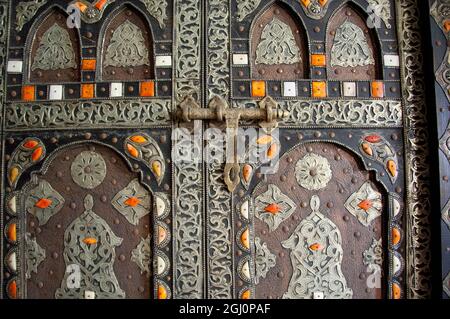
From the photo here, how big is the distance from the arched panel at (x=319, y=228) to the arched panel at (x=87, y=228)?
742 mm

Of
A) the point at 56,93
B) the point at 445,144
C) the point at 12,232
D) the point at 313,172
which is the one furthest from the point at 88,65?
the point at 445,144

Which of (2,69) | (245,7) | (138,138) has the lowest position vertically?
(138,138)

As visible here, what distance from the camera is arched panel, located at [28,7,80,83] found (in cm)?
257

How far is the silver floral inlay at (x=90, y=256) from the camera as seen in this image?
2443 mm

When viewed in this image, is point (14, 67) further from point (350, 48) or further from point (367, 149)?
point (367, 149)

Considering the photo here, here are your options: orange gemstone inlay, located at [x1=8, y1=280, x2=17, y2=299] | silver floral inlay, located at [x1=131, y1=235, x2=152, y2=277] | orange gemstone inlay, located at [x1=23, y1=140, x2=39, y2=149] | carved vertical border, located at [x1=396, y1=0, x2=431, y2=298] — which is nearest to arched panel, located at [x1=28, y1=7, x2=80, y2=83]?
orange gemstone inlay, located at [x1=23, y1=140, x2=39, y2=149]

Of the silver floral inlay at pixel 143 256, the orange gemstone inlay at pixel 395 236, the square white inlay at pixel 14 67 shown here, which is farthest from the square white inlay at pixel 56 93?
the orange gemstone inlay at pixel 395 236

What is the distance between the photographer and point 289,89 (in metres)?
2.52

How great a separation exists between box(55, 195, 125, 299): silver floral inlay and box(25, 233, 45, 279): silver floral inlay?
0.52 ft

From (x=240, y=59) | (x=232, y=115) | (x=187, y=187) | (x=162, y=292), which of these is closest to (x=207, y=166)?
(x=187, y=187)

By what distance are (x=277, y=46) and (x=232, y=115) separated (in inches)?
22.6

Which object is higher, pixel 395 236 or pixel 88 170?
pixel 88 170

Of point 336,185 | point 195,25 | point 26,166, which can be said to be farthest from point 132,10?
point 336,185

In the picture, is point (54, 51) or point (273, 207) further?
point (54, 51)
